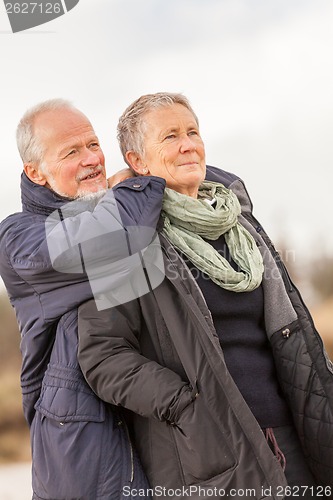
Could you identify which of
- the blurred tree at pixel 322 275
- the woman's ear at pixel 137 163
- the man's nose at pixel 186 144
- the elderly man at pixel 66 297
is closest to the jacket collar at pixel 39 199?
the elderly man at pixel 66 297

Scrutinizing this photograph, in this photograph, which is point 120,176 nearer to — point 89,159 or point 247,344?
point 89,159

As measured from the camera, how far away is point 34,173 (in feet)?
6.75

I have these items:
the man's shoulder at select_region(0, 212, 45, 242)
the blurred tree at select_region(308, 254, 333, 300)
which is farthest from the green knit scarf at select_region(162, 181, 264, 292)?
the blurred tree at select_region(308, 254, 333, 300)


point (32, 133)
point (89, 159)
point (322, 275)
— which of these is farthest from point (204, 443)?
point (322, 275)

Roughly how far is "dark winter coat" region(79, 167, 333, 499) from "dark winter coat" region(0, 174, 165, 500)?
59 millimetres

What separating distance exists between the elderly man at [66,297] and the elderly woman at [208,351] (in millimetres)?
71

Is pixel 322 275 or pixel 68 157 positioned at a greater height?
pixel 68 157

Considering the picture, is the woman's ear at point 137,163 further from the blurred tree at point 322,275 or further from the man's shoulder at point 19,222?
the blurred tree at point 322,275

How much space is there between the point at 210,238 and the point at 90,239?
0.39 meters

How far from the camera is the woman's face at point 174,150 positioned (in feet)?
6.60

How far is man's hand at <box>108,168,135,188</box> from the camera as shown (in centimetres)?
208

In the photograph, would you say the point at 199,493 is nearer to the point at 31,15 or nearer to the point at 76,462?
the point at 76,462

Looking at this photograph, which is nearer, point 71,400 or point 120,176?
point 71,400

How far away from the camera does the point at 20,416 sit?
4789mm
